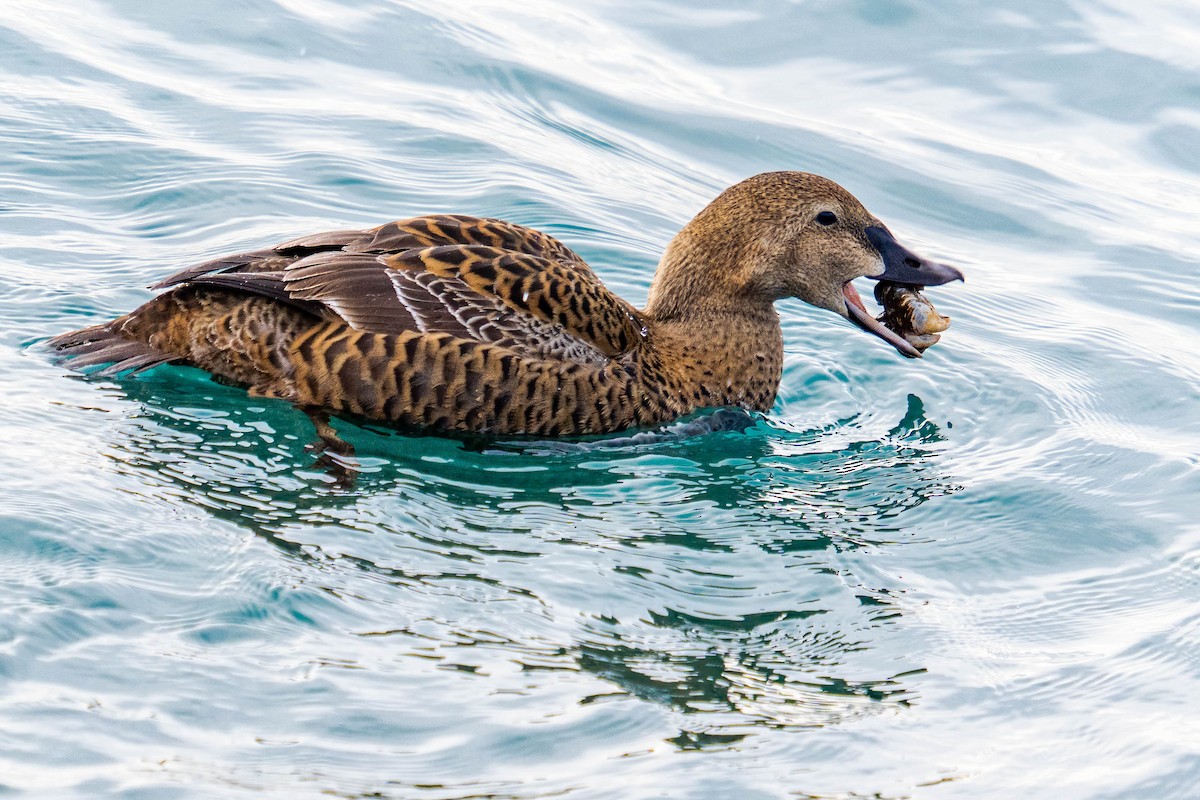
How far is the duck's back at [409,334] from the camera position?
7129 mm

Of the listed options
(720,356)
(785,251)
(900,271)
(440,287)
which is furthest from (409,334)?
(900,271)

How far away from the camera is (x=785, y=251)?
7867 mm

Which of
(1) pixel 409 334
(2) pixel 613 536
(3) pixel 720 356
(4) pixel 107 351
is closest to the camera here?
(2) pixel 613 536

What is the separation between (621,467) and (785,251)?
156cm

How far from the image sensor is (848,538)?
6.74 metres

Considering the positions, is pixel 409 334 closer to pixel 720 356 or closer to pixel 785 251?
pixel 720 356

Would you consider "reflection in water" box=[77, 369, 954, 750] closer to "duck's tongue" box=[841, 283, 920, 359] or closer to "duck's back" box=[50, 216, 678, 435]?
"duck's back" box=[50, 216, 678, 435]

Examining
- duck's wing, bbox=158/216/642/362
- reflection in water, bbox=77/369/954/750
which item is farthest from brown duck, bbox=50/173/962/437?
reflection in water, bbox=77/369/954/750

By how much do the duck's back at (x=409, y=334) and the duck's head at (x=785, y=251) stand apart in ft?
1.95

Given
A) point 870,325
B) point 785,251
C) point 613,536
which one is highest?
point 785,251

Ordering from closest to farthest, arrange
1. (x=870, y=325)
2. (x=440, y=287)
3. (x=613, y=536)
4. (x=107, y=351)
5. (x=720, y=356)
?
(x=613, y=536) < (x=440, y=287) < (x=107, y=351) < (x=720, y=356) < (x=870, y=325)

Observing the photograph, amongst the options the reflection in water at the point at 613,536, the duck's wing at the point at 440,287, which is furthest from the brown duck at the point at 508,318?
the reflection in water at the point at 613,536

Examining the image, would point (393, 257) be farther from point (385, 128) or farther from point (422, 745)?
point (385, 128)

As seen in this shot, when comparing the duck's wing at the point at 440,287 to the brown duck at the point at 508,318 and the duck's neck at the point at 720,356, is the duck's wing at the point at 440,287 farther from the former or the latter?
the duck's neck at the point at 720,356
